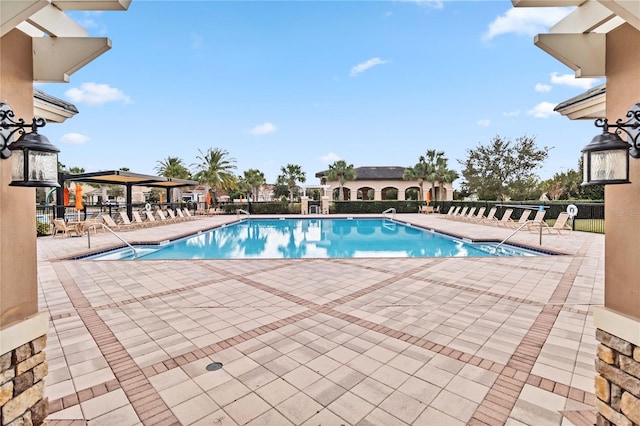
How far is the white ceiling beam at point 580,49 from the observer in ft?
7.43

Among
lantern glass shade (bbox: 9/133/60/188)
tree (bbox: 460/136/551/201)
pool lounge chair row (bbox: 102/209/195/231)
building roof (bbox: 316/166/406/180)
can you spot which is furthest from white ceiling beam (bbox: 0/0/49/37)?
tree (bbox: 460/136/551/201)

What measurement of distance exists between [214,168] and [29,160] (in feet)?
97.5

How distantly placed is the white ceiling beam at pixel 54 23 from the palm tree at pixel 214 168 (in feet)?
91.1

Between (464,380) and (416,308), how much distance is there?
1.84m

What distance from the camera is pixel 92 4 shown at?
7.57 ft

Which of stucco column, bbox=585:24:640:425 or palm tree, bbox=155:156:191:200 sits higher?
palm tree, bbox=155:156:191:200

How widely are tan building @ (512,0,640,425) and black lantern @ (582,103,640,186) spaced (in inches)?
2.3

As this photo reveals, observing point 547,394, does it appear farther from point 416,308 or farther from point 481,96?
point 481,96

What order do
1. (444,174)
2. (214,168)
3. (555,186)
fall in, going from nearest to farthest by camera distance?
(444,174)
(214,168)
(555,186)

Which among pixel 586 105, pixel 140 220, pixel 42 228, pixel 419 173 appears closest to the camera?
pixel 586 105

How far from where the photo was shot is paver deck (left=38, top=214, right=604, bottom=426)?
8.06 ft

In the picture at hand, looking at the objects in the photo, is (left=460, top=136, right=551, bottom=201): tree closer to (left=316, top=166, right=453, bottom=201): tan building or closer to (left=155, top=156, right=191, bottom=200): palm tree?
(left=316, top=166, right=453, bottom=201): tan building

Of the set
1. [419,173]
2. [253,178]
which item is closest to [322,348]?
[419,173]

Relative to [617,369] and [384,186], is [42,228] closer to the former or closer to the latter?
[617,369]
